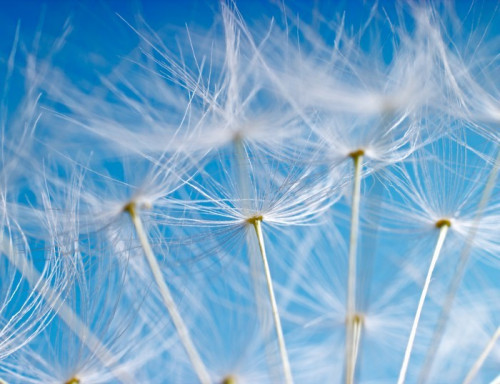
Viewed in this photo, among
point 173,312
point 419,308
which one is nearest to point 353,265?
point 419,308

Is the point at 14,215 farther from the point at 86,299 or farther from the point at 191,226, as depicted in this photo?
the point at 191,226

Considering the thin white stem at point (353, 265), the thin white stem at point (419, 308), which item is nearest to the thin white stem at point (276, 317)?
the thin white stem at point (353, 265)

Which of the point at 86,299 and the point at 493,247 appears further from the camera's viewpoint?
the point at 493,247

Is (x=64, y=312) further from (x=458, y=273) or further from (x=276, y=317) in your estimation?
(x=458, y=273)

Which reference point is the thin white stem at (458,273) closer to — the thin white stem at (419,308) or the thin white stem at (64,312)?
the thin white stem at (419,308)

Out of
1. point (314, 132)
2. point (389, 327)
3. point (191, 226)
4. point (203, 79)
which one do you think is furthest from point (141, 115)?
point (389, 327)

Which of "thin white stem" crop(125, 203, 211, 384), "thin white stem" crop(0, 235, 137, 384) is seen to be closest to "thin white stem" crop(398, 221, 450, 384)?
"thin white stem" crop(125, 203, 211, 384)
